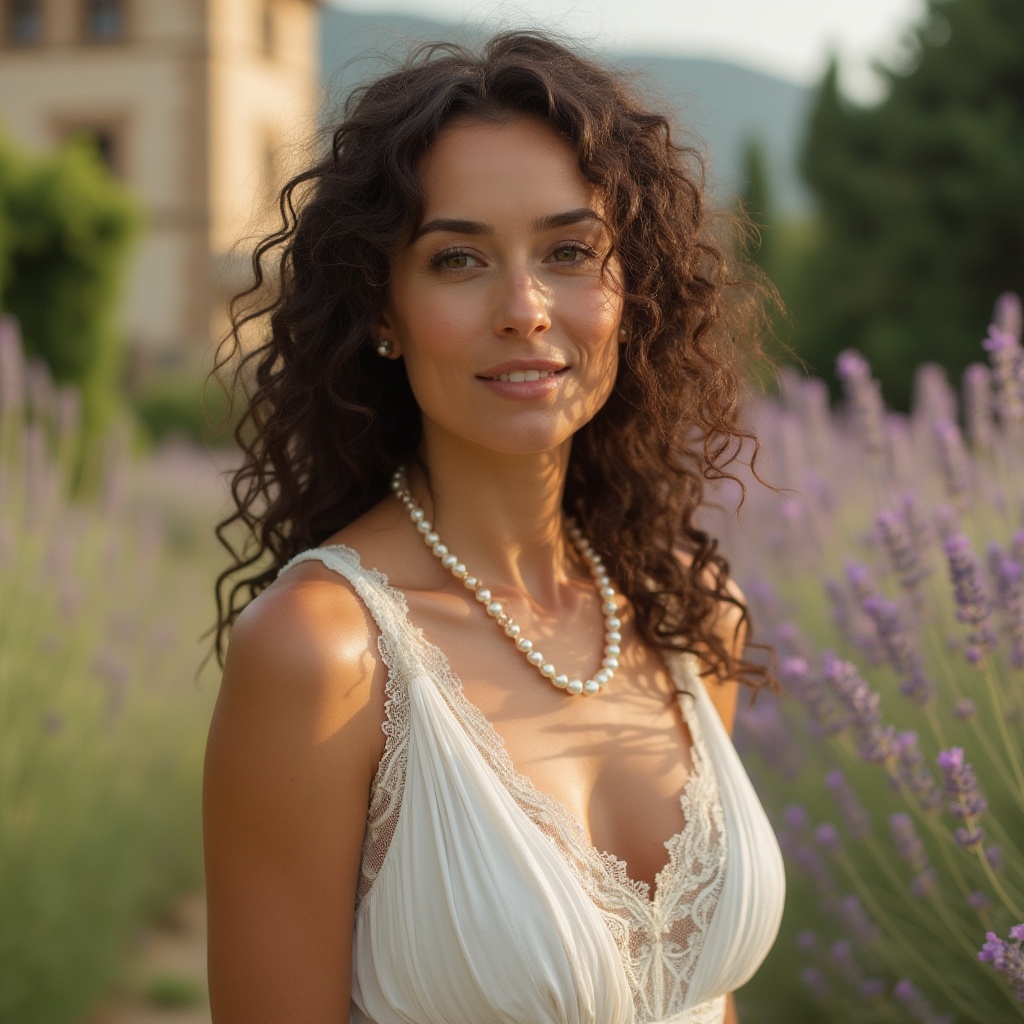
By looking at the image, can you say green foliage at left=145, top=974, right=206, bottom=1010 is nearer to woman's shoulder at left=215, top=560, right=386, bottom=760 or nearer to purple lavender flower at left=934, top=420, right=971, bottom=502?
woman's shoulder at left=215, top=560, right=386, bottom=760

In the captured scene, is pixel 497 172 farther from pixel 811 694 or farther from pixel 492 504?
pixel 811 694

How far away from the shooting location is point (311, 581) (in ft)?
5.67

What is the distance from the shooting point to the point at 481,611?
76.2 inches

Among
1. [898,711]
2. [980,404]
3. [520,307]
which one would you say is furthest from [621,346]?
[898,711]

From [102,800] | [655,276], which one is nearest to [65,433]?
[102,800]

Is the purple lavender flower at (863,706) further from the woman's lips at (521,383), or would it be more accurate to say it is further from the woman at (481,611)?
the woman's lips at (521,383)

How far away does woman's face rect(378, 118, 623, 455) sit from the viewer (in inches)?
68.9

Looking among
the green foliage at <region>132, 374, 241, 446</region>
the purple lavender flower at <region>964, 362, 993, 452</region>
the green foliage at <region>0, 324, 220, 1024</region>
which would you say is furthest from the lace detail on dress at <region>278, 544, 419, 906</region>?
the green foliage at <region>132, 374, 241, 446</region>

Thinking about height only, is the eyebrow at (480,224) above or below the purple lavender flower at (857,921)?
above

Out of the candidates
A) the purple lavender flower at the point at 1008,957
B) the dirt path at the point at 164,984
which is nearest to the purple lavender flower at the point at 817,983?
the purple lavender flower at the point at 1008,957

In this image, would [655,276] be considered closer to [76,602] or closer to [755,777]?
[755,777]

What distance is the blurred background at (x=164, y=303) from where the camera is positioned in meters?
3.38

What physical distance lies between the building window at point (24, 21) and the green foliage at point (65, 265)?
1750cm

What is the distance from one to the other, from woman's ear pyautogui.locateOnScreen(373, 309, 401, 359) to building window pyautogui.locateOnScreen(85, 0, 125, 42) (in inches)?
1017
